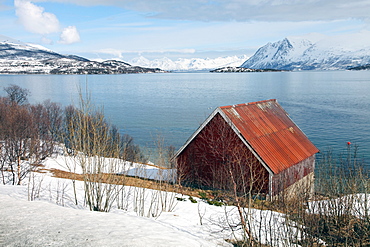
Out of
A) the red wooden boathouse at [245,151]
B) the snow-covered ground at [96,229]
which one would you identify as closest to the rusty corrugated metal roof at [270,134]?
the red wooden boathouse at [245,151]

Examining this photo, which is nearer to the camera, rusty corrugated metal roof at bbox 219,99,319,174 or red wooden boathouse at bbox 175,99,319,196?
red wooden boathouse at bbox 175,99,319,196

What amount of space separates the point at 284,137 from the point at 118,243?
1771 cm

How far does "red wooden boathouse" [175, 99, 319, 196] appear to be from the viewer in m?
20.8

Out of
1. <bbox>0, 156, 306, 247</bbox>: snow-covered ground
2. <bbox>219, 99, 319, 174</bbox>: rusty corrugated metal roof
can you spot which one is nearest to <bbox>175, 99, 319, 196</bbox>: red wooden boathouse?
<bbox>219, 99, 319, 174</bbox>: rusty corrugated metal roof

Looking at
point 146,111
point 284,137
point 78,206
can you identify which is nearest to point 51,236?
point 78,206

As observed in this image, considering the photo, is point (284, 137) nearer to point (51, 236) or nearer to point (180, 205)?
point (180, 205)

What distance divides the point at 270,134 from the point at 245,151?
11.1 ft

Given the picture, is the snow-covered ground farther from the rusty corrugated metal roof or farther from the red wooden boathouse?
the rusty corrugated metal roof

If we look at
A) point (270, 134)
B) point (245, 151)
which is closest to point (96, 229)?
point (245, 151)

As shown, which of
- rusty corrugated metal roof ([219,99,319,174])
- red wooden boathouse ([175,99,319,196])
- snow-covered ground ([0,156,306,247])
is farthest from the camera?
rusty corrugated metal roof ([219,99,319,174])

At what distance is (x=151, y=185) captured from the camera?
78.2ft

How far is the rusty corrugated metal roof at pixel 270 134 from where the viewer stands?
21.4 metres

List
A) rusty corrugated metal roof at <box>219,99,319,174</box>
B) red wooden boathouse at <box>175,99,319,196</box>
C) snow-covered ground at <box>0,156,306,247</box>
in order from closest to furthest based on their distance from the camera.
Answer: snow-covered ground at <box>0,156,306,247</box> → red wooden boathouse at <box>175,99,319,196</box> → rusty corrugated metal roof at <box>219,99,319,174</box>

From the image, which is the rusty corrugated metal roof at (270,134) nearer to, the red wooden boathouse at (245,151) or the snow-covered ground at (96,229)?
the red wooden boathouse at (245,151)
